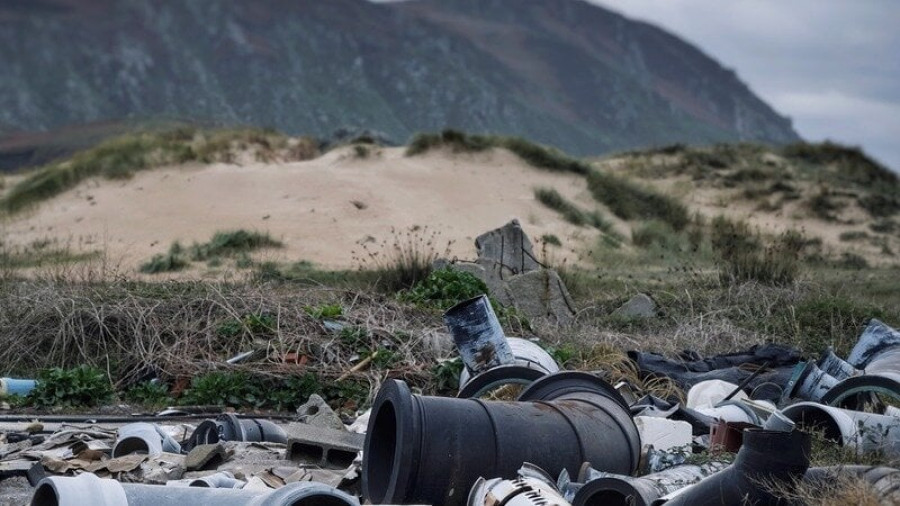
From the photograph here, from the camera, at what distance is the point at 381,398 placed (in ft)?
20.0

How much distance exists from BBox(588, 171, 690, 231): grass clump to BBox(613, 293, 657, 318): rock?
15098mm

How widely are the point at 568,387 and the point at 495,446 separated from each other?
106cm

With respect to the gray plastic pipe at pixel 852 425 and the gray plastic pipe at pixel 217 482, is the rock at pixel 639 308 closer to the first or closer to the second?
the gray plastic pipe at pixel 852 425

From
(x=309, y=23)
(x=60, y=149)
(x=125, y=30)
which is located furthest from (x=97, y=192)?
(x=309, y=23)

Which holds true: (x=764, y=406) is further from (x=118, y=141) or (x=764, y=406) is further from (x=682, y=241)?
(x=118, y=141)

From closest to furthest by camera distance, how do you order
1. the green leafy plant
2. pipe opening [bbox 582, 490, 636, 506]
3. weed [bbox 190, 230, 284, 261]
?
pipe opening [bbox 582, 490, 636, 506] → the green leafy plant → weed [bbox 190, 230, 284, 261]

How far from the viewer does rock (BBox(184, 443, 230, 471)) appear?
6688 mm

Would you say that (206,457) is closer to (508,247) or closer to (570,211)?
(508,247)

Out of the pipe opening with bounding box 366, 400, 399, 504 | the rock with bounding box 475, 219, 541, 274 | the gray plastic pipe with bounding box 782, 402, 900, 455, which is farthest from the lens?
the rock with bounding box 475, 219, 541, 274

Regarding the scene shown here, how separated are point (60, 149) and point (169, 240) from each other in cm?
3325

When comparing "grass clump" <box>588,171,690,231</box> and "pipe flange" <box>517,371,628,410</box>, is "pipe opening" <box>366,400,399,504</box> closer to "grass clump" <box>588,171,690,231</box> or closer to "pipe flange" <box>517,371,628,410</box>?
"pipe flange" <box>517,371,628,410</box>

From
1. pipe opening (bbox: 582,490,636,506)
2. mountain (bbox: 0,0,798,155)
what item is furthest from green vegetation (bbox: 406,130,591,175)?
mountain (bbox: 0,0,798,155)

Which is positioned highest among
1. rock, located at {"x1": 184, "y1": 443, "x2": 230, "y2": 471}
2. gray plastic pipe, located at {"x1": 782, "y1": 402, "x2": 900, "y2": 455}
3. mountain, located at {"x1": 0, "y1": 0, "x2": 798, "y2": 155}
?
mountain, located at {"x1": 0, "y1": 0, "x2": 798, "y2": 155}

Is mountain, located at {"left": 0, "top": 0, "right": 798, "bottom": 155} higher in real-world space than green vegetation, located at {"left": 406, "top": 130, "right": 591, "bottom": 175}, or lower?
higher
